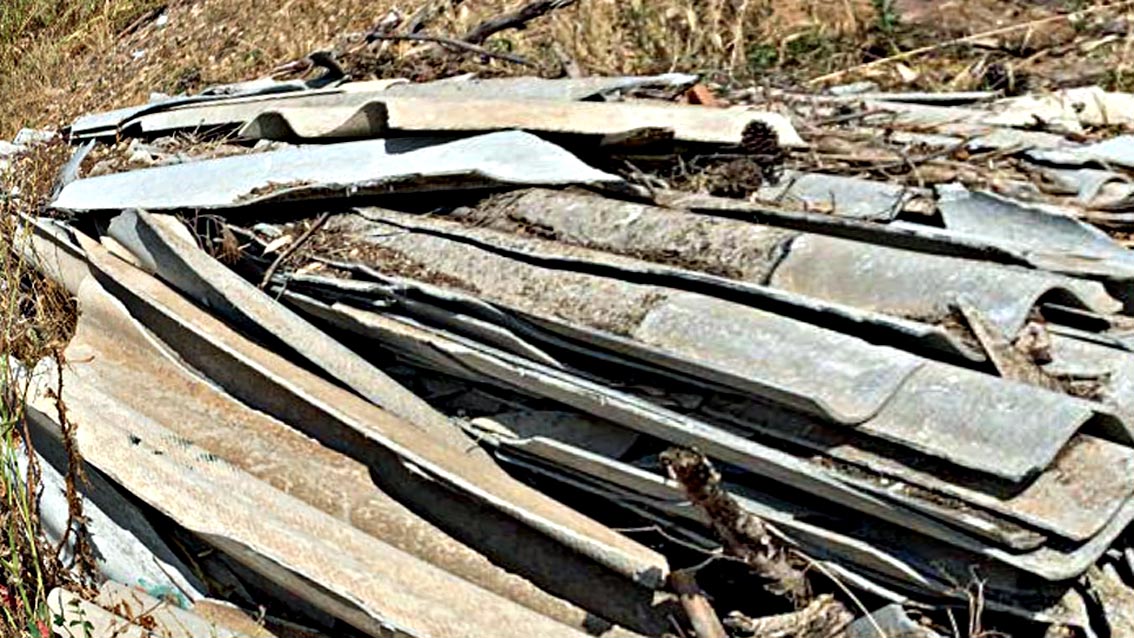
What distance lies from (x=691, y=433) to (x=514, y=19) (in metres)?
3.74

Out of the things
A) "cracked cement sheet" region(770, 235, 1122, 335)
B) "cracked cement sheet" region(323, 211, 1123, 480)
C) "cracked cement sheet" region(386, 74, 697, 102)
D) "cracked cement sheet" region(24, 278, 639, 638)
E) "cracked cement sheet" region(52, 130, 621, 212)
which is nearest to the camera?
"cracked cement sheet" region(323, 211, 1123, 480)

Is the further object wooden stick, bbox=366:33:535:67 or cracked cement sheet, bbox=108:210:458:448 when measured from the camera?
wooden stick, bbox=366:33:535:67

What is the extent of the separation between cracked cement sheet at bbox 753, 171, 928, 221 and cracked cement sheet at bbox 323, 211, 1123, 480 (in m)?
0.61

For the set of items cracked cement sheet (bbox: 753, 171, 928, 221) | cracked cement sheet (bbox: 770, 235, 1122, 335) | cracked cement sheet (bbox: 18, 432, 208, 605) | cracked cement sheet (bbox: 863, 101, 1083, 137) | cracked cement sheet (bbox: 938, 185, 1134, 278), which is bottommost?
cracked cement sheet (bbox: 18, 432, 208, 605)

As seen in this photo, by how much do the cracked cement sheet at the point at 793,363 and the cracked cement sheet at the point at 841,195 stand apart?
0.61m

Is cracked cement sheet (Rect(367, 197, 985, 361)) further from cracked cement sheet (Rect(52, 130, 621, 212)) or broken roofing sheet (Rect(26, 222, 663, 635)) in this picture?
broken roofing sheet (Rect(26, 222, 663, 635))

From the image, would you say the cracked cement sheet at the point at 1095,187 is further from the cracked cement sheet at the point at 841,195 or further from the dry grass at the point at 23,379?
the dry grass at the point at 23,379

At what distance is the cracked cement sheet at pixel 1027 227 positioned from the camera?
3039 mm

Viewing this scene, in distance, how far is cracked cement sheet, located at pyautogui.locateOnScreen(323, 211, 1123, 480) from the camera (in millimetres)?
2459

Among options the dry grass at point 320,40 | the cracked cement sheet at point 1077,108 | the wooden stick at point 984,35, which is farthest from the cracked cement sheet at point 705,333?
the wooden stick at point 984,35

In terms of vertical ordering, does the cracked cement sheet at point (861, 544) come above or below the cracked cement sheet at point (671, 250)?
below

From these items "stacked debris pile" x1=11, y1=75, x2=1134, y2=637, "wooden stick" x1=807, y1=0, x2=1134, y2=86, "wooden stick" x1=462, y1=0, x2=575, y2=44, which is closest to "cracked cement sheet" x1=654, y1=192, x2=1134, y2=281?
"stacked debris pile" x1=11, y1=75, x2=1134, y2=637

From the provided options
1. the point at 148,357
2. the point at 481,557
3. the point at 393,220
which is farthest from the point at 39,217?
the point at 481,557

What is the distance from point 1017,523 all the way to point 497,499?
107 centimetres
